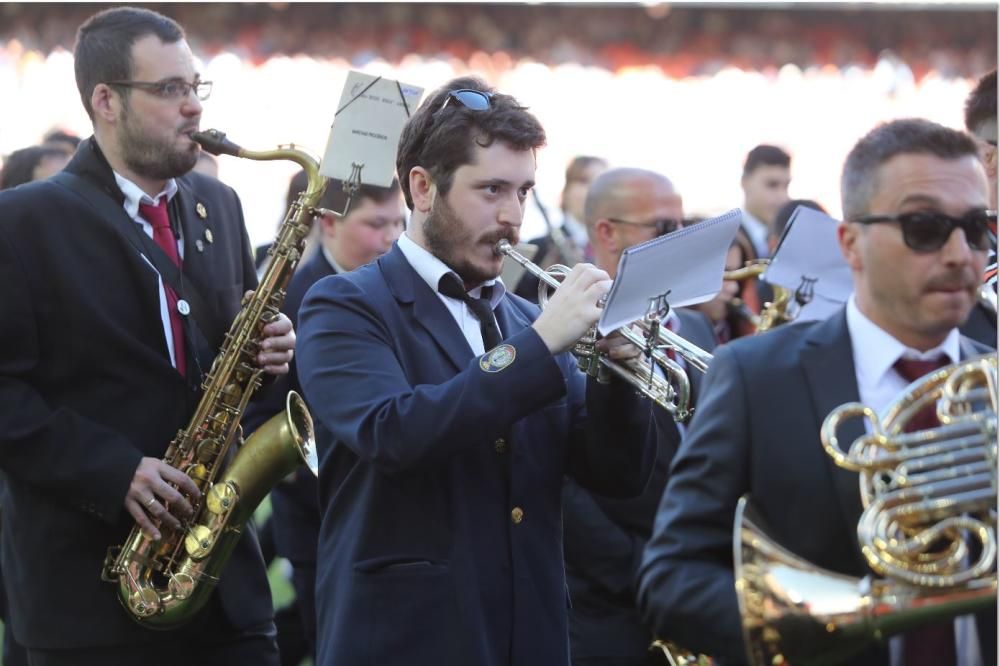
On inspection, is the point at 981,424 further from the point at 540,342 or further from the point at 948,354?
the point at 540,342

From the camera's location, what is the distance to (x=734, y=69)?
19078 mm

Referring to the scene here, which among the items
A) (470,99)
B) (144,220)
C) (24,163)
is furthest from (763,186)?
(470,99)

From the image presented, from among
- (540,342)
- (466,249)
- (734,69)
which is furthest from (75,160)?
(734,69)

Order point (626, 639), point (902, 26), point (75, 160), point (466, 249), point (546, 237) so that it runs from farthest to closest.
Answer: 1. point (902, 26)
2. point (546, 237)
3. point (626, 639)
4. point (75, 160)
5. point (466, 249)

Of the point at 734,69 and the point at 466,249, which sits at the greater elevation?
the point at 734,69

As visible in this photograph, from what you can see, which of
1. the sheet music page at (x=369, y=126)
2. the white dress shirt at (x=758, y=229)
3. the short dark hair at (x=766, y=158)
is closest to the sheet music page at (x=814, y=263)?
the sheet music page at (x=369, y=126)

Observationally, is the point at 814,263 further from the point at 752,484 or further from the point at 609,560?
the point at 752,484

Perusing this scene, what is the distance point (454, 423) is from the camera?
4062 millimetres

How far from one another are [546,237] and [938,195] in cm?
683

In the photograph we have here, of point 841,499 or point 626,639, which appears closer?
point 841,499

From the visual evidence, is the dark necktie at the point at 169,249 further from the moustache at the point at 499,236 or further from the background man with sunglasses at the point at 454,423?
the moustache at the point at 499,236

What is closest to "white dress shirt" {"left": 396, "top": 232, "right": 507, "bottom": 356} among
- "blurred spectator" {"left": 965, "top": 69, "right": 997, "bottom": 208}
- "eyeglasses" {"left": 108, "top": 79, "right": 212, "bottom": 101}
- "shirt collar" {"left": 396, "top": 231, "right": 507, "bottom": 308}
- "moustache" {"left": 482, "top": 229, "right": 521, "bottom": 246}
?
"shirt collar" {"left": 396, "top": 231, "right": 507, "bottom": 308}

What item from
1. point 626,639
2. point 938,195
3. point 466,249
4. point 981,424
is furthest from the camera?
point 626,639

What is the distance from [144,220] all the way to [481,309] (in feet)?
4.74
